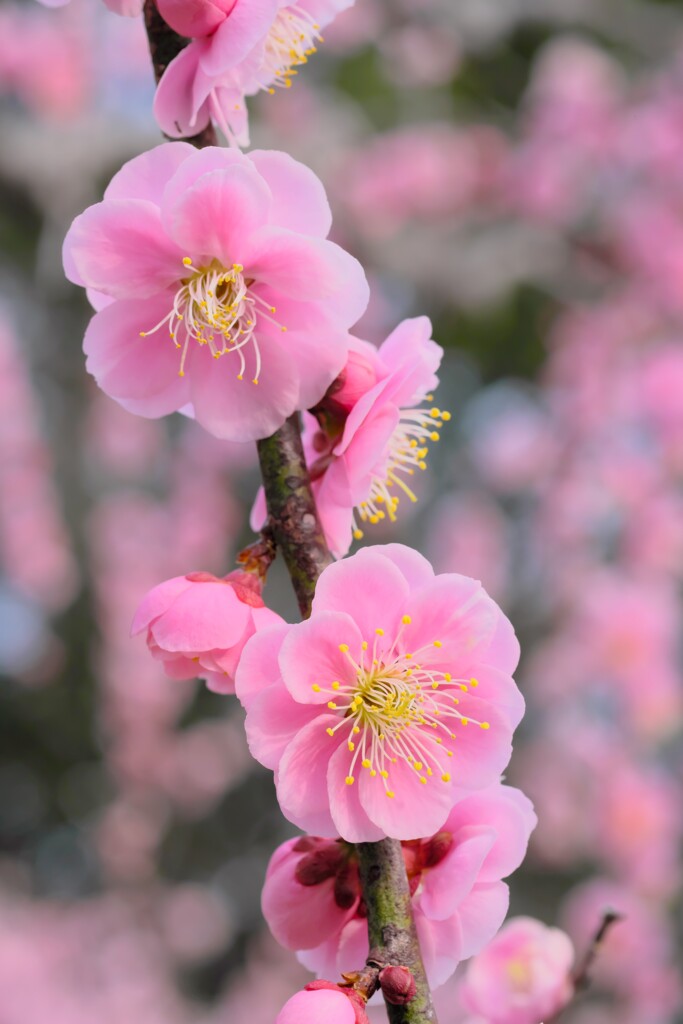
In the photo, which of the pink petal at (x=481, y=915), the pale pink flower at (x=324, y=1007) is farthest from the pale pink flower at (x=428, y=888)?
the pale pink flower at (x=324, y=1007)

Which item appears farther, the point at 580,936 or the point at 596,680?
the point at 596,680

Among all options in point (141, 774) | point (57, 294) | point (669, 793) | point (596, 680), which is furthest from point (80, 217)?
point (141, 774)

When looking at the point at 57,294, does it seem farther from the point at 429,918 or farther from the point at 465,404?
the point at 429,918

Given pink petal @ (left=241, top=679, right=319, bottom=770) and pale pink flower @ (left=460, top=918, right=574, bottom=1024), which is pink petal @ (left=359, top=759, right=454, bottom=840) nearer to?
pink petal @ (left=241, top=679, right=319, bottom=770)

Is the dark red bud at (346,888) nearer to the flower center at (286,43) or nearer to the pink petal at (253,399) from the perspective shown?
the pink petal at (253,399)

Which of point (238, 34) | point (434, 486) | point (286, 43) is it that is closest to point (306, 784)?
point (238, 34)

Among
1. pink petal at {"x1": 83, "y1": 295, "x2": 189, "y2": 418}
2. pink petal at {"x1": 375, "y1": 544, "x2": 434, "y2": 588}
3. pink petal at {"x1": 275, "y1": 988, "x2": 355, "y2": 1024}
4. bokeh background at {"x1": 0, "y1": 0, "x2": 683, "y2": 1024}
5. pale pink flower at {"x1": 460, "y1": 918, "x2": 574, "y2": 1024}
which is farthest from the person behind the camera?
bokeh background at {"x1": 0, "y1": 0, "x2": 683, "y2": 1024}

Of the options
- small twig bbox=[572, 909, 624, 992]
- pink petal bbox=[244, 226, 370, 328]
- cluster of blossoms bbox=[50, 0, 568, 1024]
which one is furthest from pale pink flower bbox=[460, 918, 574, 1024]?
pink petal bbox=[244, 226, 370, 328]

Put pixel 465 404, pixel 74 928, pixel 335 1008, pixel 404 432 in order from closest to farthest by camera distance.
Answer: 1. pixel 335 1008
2. pixel 404 432
3. pixel 465 404
4. pixel 74 928
